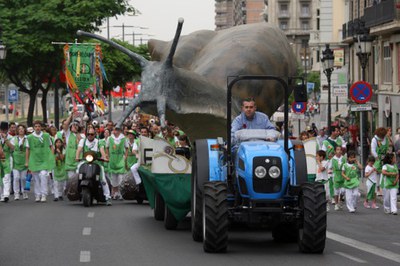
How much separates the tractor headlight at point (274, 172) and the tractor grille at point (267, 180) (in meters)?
0.03

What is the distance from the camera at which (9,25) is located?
5703cm

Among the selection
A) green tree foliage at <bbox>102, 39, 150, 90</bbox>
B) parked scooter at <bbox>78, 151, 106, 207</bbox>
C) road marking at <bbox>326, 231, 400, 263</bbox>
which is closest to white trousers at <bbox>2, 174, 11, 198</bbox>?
parked scooter at <bbox>78, 151, 106, 207</bbox>

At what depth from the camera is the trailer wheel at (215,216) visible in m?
14.8

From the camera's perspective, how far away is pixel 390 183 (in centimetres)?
2525

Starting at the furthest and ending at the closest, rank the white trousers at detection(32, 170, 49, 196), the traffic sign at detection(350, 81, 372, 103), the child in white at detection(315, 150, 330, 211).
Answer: the traffic sign at detection(350, 81, 372, 103) → the white trousers at detection(32, 170, 49, 196) → the child in white at detection(315, 150, 330, 211)

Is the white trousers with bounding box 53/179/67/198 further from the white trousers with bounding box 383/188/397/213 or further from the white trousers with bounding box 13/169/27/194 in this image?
the white trousers with bounding box 383/188/397/213

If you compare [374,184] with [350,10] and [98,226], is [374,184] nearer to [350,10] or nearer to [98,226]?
Answer: [98,226]

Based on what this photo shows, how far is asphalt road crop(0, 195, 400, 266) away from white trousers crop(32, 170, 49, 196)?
3.83 metres

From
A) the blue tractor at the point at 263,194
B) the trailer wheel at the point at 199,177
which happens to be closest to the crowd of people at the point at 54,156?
the trailer wheel at the point at 199,177

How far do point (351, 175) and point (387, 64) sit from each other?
29961 mm

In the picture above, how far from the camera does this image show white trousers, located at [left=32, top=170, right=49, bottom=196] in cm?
2778

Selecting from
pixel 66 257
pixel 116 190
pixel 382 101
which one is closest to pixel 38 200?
pixel 116 190

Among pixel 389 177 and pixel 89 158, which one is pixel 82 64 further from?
pixel 389 177

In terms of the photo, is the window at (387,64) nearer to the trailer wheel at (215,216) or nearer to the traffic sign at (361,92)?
the traffic sign at (361,92)
